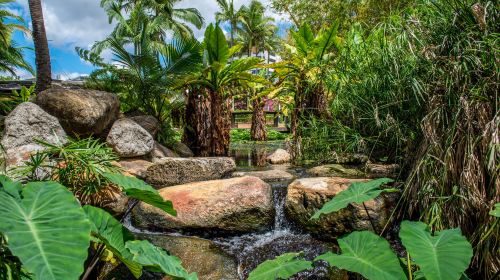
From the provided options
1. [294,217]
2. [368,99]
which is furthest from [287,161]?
[294,217]

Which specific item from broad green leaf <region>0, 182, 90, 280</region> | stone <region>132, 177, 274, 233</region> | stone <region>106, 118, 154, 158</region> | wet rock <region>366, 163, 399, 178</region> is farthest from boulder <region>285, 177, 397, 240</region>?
stone <region>106, 118, 154, 158</region>

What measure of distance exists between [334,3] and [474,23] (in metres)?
10.6

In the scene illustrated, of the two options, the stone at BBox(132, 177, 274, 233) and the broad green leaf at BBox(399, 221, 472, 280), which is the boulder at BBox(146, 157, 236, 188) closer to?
the stone at BBox(132, 177, 274, 233)

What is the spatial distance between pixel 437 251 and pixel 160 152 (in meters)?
6.15

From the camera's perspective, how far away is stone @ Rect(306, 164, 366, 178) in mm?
4743

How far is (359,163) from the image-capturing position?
542cm

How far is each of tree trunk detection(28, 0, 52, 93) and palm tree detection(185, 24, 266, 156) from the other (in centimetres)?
297

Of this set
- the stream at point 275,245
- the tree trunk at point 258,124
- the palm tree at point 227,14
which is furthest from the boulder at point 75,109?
the palm tree at point 227,14

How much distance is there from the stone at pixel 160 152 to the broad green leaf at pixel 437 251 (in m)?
5.55

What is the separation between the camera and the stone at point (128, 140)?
585 centimetres

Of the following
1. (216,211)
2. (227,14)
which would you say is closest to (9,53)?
(216,211)

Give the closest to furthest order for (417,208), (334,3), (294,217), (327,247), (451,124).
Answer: (451,124), (417,208), (327,247), (294,217), (334,3)

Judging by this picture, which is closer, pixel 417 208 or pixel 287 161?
pixel 417 208

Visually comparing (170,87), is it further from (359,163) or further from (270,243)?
(270,243)
